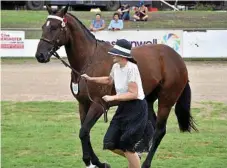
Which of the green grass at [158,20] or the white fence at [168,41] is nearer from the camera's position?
the white fence at [168,41]

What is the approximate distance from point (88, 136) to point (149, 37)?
51.7 feet

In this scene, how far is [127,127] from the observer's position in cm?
731

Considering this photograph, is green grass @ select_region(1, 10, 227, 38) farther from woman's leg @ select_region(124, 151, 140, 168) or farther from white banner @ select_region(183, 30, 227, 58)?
A: woman's leg @ select_region(124, 151, 140, 168)

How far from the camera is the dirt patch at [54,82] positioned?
15750 millimetres

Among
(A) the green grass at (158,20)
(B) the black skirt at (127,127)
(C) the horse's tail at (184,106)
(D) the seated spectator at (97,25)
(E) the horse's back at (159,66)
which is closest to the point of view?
(B) the black skirt at (127,127)

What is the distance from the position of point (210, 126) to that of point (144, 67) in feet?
10.5

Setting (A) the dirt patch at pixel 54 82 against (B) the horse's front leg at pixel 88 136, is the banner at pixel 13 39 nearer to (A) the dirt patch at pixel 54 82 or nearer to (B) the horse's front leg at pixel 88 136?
(A) the dirt patch at pixel 54 82

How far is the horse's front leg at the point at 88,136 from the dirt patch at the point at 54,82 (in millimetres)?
6915

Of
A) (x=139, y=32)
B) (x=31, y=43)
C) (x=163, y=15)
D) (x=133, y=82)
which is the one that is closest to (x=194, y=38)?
(x=139, y=32)

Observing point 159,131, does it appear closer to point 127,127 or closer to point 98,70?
point 98,70

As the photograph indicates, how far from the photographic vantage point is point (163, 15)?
107ft

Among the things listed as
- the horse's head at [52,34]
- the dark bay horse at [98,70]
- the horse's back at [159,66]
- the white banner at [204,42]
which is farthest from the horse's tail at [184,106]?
the white banner at [204,42]

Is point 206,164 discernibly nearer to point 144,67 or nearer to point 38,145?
point 144,67

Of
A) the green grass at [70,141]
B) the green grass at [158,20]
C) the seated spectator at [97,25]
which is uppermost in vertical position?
the green grass at [70,141]
